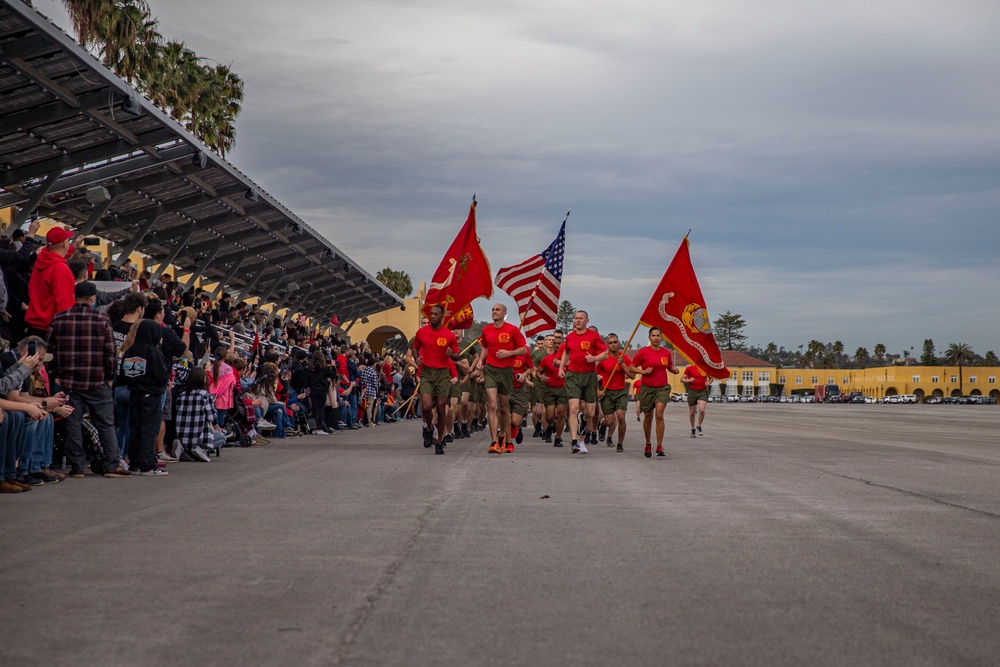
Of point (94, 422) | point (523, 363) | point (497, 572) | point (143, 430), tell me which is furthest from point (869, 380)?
point (497, 572)

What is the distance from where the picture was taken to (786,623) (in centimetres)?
477

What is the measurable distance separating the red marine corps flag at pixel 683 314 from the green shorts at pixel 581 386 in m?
1.38

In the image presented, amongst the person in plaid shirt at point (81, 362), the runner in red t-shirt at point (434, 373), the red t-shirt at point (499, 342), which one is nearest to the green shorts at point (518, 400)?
the red t-shirt at point (499, 342)

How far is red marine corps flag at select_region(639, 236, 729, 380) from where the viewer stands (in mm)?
18484

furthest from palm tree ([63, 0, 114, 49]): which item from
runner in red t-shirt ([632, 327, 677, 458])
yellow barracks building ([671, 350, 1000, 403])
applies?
yellow barracks building ([671, 350, 1000, 403])

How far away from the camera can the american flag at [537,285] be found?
80.6 ft

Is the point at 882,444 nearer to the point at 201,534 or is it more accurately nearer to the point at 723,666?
the point at 201,534

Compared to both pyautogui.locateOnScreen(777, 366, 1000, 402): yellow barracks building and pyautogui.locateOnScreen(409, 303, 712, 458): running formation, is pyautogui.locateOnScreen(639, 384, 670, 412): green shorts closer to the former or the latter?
pyautogui.locateOnScreen(409, 303, 712, 458): running formation

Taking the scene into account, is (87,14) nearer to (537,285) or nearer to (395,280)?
(537,285)

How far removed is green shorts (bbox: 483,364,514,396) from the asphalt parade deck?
541 centimetres

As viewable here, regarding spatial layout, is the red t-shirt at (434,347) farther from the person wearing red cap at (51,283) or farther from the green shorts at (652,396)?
the person wearing red cap at (51,283)

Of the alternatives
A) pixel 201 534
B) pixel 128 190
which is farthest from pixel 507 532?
pixel 128 190

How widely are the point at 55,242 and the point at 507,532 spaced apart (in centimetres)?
686

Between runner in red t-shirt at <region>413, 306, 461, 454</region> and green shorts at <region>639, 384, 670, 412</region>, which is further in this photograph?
green shorts at <region>639, 384, 670, 412</region>
